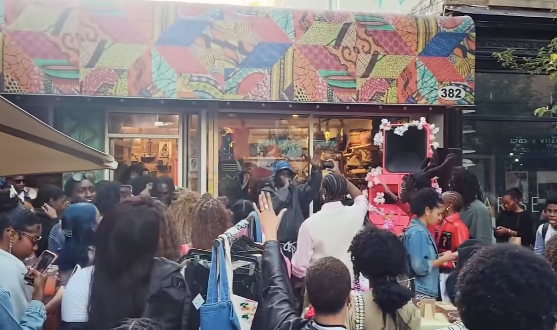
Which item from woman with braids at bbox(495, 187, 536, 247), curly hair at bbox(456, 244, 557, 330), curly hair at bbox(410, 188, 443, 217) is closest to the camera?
curly hair at bbox(456, 244, 557, 330)

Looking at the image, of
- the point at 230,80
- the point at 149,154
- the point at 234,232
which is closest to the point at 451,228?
the point at 234,232

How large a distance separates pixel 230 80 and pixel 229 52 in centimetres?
44

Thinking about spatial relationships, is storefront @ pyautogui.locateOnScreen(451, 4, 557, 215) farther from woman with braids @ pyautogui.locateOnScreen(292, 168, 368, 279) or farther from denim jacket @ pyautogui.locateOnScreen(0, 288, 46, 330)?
denim jacket @ pyautogui.locateOnScreen(0, 288, 46, 330)

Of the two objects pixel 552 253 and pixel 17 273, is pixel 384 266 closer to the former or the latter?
pixel 552 253

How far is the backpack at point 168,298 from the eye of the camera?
298 cm

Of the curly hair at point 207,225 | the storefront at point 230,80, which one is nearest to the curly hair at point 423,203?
the curly hair at point 207,225

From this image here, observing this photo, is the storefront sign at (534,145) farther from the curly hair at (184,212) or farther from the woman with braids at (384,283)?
the woman with braids at (384,283)

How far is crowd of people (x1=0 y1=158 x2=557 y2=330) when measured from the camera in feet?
6.37

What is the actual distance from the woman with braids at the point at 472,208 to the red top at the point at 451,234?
1.23ft

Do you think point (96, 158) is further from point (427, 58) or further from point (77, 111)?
point (427, 58)

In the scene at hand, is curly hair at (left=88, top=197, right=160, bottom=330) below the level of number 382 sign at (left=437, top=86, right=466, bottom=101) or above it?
below

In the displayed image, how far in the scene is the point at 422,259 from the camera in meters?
4.95

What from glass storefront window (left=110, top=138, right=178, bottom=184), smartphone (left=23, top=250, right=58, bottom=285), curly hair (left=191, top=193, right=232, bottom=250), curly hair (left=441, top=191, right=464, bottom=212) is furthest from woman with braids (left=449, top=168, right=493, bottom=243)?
glass storefront window (left=110, top=138, right=178, bottom=184)

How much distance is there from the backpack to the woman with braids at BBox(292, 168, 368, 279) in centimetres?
191
